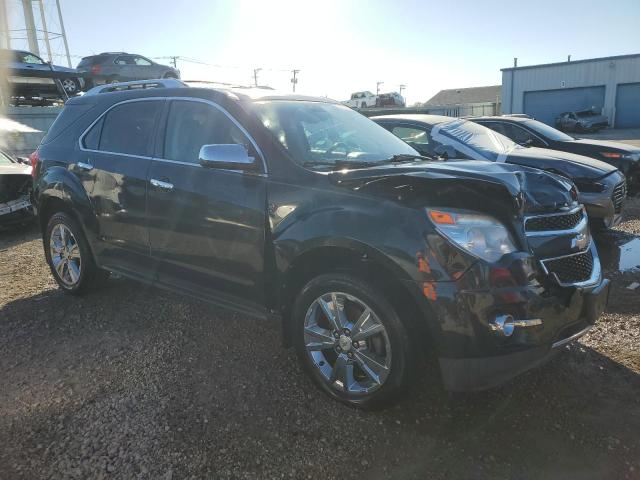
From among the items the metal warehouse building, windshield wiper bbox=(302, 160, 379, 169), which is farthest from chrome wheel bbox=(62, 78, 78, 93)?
the metal warehouse building

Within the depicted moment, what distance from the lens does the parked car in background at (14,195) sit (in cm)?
767

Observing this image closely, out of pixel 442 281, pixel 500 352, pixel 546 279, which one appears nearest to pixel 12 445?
pixel 442 281

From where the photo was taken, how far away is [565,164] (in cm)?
657

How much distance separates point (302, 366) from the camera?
3156 mm

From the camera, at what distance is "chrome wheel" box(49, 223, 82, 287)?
4875mm

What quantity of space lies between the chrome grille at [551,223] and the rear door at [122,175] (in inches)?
110

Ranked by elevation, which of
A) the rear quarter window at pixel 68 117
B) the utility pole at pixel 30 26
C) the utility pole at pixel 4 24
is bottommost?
the rear quarter window at pixel 68 117

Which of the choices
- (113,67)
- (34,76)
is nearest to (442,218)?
(34,76)

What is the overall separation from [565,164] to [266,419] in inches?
215

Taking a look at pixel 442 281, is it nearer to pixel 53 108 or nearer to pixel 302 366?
pixel 302 366

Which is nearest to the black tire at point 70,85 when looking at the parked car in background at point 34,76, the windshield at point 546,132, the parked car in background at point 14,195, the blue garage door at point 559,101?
the parked car in background at point 34,76

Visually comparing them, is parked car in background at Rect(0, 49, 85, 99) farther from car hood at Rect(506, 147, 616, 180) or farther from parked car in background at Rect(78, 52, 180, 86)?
car hood at Rect(506, 147, 616, 180)

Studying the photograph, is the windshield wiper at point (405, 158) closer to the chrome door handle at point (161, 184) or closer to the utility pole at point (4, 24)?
the chrome door handle at point (161, 184)

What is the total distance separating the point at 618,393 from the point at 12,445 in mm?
3467
